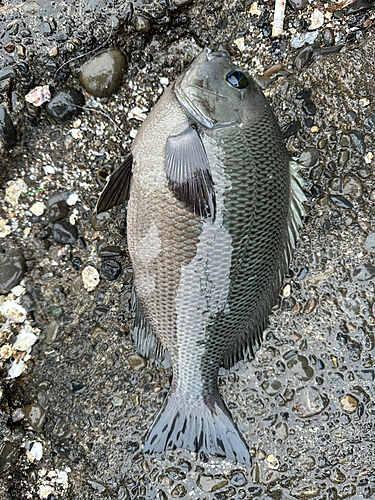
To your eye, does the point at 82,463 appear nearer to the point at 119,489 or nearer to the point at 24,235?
the point at 119,489

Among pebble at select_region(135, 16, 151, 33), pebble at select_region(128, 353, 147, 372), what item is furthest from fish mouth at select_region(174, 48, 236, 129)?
pebble at select_region(128, 353, 147, 372)

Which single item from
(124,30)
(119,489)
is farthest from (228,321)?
(124,30)

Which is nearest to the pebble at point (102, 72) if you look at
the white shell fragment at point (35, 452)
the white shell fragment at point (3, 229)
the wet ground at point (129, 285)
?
the wet ground at point (129, 285)

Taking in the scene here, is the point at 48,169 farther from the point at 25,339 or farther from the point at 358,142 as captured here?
the point at 358,142

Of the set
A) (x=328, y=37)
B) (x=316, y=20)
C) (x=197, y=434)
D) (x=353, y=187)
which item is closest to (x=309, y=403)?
(x=197, y=434)

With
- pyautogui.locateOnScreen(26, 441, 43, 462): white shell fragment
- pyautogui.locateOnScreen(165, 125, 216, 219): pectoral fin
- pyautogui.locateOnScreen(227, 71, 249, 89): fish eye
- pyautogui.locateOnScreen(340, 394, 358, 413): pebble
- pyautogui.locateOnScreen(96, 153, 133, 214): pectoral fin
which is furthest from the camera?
pyautogui.locateOnScreen(26, 441, 43, 462): white shell fragment

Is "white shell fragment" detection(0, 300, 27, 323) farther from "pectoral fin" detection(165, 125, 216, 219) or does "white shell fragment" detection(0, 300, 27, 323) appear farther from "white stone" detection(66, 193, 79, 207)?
"pectoral fin" detection(165, 125, 216, 219)
